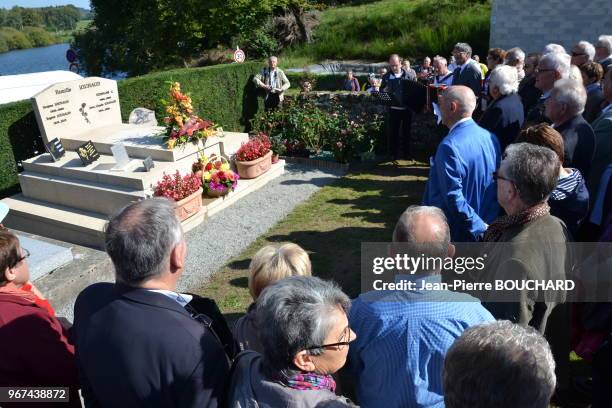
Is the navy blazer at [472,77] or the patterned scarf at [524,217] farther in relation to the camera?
the navy blazer at [472,77]

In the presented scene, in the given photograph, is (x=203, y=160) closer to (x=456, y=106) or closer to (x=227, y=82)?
(x=227, y=82)

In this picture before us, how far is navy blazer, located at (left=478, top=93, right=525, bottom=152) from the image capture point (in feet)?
15.8

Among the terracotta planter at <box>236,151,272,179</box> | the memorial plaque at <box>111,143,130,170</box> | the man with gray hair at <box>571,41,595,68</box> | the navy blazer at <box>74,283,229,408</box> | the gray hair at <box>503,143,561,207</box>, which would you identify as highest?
the man with gray hair at <box>571,41,595,68</box>

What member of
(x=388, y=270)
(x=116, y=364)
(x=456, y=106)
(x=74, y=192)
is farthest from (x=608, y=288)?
(x=74, y=192)

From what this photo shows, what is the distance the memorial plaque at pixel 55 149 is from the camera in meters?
7.32

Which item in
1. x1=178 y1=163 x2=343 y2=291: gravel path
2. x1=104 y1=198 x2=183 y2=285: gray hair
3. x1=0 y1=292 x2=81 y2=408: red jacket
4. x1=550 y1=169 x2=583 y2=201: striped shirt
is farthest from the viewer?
x1=178 y1=163 x2=343 y2=291: gravel path

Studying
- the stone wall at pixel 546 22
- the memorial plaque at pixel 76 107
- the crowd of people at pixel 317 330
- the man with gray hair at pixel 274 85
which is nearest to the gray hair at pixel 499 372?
the crowd of people at pixel 317 330

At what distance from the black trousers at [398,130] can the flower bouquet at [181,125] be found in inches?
134

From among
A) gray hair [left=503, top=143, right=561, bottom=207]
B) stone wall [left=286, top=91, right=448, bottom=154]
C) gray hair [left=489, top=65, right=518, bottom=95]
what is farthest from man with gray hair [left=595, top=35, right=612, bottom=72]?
gray hair [left=503, top=143, right=561, bottom=207]

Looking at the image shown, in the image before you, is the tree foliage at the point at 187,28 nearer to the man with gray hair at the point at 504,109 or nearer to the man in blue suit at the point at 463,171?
the man with gray hair at the point at 504,109

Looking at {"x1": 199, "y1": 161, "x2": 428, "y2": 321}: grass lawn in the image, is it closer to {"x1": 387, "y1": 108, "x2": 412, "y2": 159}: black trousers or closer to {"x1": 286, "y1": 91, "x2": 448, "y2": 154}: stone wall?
{"x1": 387, "y1": 108, "x2": 412, "y2": 159}: black trousers

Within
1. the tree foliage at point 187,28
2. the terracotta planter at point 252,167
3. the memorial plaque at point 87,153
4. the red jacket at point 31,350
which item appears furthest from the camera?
the tree foliage at point 187,28

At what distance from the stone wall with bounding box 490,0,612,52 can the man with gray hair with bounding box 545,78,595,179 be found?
11934 millimetres

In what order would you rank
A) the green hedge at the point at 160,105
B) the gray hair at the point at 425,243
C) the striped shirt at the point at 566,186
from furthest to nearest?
the green hedge at the point at 160,105 < the striped shirt at the point at 566,186 < the gray hair at the point at 425,243
